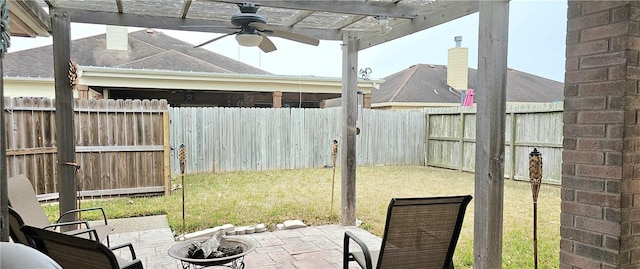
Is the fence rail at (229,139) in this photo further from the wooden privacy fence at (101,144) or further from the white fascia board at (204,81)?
the white fascia board at (204,81)

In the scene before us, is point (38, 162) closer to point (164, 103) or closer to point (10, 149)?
point (10, 149)

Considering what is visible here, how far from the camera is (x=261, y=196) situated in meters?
6.54

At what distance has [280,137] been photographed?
30.9 feet

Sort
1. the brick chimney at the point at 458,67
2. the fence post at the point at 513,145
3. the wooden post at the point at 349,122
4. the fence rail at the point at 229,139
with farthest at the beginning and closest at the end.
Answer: the brick chimney at the point at 458,67 → the fence post at the point at 513,145 → the fence rail at the point at 229,139 → the wooden post at the point at 349,122

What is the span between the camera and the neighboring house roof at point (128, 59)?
35.3 feet

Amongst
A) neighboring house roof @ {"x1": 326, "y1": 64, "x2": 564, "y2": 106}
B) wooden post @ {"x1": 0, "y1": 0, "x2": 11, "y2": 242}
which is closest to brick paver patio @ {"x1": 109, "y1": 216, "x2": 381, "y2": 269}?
wooden post @ {"x1": 0, "y1": 0, "x2": 11, "y2": 242}

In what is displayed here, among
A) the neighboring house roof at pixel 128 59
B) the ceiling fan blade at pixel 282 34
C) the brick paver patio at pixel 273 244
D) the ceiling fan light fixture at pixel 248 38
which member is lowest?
the brick paver patio at pixel 273 244

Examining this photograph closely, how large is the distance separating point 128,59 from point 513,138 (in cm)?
1017

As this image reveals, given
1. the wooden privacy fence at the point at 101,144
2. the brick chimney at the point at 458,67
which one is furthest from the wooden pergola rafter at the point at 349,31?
the brick chimney at the point at 458,67

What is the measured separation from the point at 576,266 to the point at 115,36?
447 inches

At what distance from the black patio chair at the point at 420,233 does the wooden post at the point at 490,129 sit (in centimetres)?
38

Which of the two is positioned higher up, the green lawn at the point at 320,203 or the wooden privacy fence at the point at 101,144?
the wooden privacy fence at the point at 101,144

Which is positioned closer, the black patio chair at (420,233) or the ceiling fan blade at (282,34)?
the black patio chair at (420,233)

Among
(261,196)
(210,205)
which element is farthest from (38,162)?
(261,196)
